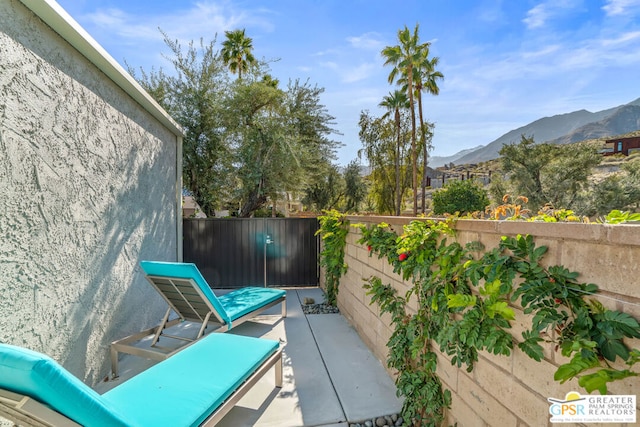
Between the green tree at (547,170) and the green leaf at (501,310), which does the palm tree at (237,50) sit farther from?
the green tree at (547,170)

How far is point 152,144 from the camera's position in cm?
470

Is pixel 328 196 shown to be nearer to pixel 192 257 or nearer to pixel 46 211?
pixel 192 257

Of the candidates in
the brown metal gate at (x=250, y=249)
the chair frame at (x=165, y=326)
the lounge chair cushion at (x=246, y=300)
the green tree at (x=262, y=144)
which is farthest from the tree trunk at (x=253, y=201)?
the chair frame at (x=165, y=326)

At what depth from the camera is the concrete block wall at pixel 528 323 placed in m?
1.07

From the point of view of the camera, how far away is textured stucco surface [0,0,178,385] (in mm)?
2178

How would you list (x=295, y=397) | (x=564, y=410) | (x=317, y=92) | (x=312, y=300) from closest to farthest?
(x=564, y=410)
(x=295, y=397)
(x=312, y=300)
(x=317, y=92)

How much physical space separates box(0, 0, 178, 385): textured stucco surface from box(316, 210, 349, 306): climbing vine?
298cm

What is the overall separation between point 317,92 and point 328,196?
9.26 m

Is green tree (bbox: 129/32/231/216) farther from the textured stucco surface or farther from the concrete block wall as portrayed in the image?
the concrete block wall

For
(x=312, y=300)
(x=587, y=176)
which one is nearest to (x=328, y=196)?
(x=312, y=300)

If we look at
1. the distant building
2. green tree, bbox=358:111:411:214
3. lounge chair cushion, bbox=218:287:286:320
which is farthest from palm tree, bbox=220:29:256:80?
the distant building

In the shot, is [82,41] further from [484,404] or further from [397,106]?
[397,106]

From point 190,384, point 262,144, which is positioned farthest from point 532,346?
point 262,144

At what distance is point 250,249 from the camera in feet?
23.3
